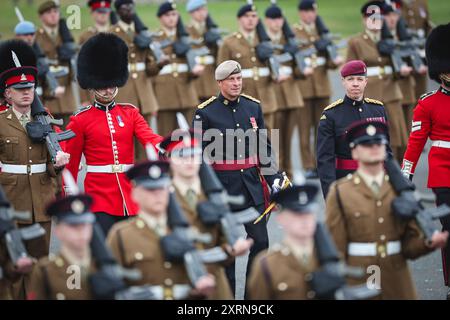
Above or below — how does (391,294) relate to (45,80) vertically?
below

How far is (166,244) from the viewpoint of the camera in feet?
22.7

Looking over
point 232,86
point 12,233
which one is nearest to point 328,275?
point 12,233

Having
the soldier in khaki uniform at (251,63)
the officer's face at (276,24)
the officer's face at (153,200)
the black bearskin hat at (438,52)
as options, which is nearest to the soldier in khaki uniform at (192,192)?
the officer's face at (153,200)

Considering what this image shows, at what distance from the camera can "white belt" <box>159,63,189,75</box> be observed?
47.9ft

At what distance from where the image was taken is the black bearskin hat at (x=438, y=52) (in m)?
10.2

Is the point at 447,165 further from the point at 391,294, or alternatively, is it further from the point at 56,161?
the point at 56,161

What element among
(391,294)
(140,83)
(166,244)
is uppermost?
(140,83)

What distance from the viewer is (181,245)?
692cm

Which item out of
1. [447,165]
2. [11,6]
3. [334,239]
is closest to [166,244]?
[334,239]

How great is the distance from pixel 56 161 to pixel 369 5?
637cm

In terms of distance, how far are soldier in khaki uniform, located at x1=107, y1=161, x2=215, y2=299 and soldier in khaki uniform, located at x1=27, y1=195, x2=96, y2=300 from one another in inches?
11.6

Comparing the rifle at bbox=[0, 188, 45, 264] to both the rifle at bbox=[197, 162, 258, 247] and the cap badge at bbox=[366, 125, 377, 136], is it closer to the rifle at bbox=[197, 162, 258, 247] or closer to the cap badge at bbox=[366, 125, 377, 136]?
the rifle at bbox=[197, 162, 258, 247]

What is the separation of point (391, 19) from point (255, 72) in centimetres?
187

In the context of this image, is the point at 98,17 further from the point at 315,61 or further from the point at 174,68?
the point at 315,61
